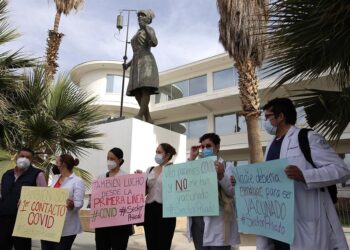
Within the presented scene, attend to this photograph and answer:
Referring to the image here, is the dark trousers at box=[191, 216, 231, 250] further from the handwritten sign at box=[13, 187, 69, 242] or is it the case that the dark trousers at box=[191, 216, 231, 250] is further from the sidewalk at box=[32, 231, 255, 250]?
the sidewalk at box=[32, 231, 255, 250]

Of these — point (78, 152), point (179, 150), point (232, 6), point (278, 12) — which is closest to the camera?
point (278, 12)

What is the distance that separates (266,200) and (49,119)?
4.48m

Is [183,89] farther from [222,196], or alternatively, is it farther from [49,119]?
[222,196]

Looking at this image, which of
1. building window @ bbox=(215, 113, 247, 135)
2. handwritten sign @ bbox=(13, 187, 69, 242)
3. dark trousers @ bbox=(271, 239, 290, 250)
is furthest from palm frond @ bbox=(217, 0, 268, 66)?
building window @ bbox=(215, 113, 247, 135)

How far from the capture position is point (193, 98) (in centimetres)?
2542

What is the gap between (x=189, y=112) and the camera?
26844mm

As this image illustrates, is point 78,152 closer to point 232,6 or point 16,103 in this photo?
point 16,103

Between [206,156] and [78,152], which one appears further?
[78,152]

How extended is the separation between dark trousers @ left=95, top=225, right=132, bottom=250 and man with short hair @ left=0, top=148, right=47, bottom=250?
95 cm

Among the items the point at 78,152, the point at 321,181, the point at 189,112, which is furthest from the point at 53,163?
the point at 189,112

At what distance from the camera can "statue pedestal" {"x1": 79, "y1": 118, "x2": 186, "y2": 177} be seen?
8984 mm

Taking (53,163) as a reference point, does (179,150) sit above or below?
above

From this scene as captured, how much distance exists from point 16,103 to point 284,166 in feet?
16.8

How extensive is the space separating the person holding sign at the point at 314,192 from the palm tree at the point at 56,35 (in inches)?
346
